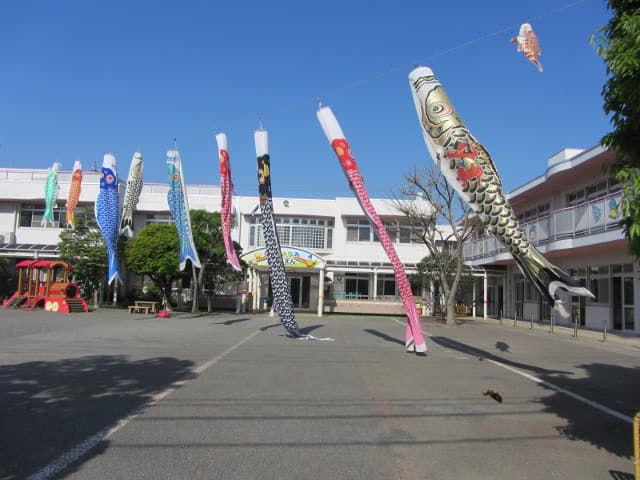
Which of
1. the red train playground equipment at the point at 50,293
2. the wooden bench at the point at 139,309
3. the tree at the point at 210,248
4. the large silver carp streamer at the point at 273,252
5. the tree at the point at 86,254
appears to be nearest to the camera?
the large silver carp streamer at the point at 273,252

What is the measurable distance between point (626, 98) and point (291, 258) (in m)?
23.3

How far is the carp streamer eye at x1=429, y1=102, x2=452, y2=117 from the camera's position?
938cm

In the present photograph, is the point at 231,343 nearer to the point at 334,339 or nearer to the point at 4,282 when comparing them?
the point at 334,339

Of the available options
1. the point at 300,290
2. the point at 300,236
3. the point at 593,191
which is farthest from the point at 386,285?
the point at 593,191

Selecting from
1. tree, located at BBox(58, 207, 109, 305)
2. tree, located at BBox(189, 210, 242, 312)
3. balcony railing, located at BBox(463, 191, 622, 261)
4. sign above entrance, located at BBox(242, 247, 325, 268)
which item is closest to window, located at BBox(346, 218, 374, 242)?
sign above entrance, located at BBox(242, 247, 325, 268)

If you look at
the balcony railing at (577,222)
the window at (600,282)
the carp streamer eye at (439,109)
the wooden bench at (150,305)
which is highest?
the carp streamer eye at (439,109)

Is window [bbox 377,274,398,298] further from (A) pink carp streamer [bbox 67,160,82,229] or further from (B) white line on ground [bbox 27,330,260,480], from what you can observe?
(B) white line on ground [bbox 27,330,260,480]

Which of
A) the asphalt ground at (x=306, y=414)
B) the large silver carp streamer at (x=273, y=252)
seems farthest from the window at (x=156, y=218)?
the asphalt ground at (x=306, y=414)

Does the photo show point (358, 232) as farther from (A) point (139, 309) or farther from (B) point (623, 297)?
(B) point (623, 297)

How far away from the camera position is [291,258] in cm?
2702

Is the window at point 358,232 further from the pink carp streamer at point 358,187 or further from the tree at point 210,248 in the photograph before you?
the pink carp streamer at point 358,187

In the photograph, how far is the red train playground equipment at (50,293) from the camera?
80.4 feet

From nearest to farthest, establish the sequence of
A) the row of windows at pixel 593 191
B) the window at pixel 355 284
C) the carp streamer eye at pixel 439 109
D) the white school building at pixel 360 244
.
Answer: the carp streamer eye at pixel 439 109, the row of windows at pixel 593 191, the white school building at pixel 360 244, the window at pixel 355 284

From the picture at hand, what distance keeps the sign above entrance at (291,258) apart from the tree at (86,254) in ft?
28.8
